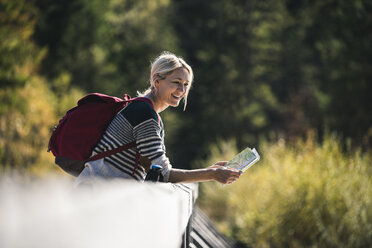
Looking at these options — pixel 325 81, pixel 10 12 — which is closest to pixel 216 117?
pixel 325 81

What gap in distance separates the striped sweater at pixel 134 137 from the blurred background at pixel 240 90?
1.27 feet

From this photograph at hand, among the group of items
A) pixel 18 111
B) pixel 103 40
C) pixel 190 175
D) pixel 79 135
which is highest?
pixel 103 40

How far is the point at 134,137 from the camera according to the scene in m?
2.31

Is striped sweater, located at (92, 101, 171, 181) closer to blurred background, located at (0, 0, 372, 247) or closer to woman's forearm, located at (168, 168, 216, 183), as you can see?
woman's forearm, located at (168, 168, 216, 183)

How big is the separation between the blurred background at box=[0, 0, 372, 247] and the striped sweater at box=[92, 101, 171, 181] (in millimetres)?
387

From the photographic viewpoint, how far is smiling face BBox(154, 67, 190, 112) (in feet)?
8.46

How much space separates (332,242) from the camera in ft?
18.9

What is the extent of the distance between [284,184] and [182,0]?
3139 cm

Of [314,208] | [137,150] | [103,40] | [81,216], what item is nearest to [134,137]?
[137,150]

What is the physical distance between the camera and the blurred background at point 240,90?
21.2 ft

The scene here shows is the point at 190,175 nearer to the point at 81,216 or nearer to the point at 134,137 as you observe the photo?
the point at 134,137

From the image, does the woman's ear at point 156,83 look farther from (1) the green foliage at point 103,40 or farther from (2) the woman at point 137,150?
(1) the green foliage at point 103,40

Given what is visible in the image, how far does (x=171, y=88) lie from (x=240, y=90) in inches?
1121

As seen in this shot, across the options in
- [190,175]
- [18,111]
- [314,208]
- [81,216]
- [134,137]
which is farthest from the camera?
[18,111]
